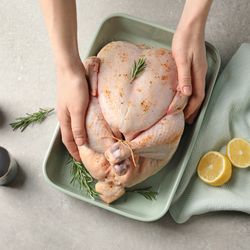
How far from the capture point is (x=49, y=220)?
164 centimetres

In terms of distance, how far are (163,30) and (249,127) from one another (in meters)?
0.40

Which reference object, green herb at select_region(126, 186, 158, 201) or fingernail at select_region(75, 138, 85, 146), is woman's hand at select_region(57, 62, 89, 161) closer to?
fingernail at select_region(75, 138, 85, 146)

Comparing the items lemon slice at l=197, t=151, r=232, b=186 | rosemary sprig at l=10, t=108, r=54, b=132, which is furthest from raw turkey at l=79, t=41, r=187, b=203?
rosemary sprig at l=10, t=108, r=54, b=132

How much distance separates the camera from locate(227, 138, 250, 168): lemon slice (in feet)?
5.05

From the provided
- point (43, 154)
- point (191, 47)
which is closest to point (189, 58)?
point (191, 47)

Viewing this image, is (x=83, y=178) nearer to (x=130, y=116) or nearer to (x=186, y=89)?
(x=130, y=116)

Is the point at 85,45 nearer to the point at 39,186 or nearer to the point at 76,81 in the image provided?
the point at 76,81

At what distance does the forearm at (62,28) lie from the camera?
1.36 metres

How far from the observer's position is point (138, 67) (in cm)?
142

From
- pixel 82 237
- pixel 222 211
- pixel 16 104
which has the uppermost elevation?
pixel 16 104

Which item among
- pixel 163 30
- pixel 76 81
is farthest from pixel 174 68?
pixel 76 81

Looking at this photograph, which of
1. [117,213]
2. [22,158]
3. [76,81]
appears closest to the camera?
[76,81]

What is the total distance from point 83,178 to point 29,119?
0.94 ft

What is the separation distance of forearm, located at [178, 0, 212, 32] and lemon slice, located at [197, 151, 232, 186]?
14.9 inches
